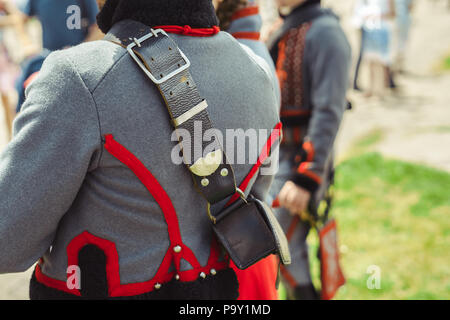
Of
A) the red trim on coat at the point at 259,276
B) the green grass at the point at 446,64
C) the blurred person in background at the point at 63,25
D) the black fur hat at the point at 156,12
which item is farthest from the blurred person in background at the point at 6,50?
the green grass at the point at 446,64

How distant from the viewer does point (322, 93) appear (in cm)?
235

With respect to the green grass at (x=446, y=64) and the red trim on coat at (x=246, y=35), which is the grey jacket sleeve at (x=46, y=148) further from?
the green grass at (x=446, y=64)

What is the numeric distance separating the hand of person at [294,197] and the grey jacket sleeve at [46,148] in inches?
56.9

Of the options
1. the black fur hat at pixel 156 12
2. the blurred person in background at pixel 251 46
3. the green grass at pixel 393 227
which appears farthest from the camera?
the green grass at pixel 393 227

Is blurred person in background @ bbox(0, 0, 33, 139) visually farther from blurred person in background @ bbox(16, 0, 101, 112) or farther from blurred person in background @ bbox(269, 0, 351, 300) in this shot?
blurred person in background @ bbox(269, 0, 351, 300)

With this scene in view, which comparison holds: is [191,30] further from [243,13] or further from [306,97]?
[306,97]

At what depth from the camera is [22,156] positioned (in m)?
1.06

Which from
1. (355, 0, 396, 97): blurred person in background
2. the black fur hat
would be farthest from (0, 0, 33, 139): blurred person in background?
(355, 0, 396, 97): blurred person in background

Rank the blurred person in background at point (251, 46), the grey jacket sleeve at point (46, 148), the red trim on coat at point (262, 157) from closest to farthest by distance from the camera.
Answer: the grey jacket sleeve at point (46, 148)
the red trim on coat at point (262, 157)
the blurred person in background at point (251, 46)

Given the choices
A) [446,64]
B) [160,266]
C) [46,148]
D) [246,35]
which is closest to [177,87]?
[46,148]

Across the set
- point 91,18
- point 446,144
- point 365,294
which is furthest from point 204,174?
point 446,144

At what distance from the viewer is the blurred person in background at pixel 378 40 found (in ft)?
22.8

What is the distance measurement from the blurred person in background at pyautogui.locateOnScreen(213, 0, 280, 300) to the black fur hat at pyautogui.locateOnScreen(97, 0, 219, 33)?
0.32 metres

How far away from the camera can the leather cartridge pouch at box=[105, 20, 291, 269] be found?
111 centimetres
